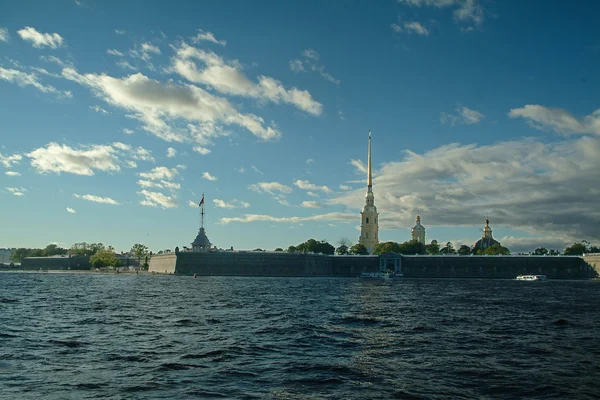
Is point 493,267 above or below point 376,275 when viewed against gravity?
above

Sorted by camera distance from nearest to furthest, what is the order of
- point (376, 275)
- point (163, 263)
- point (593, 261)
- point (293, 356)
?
point (293, 356)
point (593, 261)
point (376, 275)
point (163, 263)

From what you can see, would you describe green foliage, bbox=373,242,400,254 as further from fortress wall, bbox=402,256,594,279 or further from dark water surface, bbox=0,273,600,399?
dark water surface, bbox=0,273,600,399

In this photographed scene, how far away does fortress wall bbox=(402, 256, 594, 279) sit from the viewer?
151 metres

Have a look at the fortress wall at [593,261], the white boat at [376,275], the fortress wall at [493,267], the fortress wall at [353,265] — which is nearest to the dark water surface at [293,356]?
the fortress wall at [593,261]

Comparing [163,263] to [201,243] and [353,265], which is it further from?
[353,265]

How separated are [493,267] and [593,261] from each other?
24.8 meters

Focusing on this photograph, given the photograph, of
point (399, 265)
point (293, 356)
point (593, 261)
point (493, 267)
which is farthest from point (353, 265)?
point (293, 356)

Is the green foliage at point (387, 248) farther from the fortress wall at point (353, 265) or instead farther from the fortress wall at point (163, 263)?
the fortress wall at point (163, 263)

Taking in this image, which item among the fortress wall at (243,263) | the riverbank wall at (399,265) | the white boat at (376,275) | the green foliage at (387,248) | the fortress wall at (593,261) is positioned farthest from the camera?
the green foliage at (387,248)

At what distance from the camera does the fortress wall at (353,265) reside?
17388cm

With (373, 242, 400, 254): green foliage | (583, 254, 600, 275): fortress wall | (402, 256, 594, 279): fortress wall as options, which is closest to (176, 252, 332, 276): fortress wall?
(402, 256, 594, 279): fortress wall

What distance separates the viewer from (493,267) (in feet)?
516

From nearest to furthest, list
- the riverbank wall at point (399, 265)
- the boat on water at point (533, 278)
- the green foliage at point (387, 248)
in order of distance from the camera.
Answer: the boat on water at point (533, 278), the riverbank wall at point (399, 265), the green foliage at point (387, 248)

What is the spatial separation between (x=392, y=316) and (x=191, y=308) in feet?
46.9
